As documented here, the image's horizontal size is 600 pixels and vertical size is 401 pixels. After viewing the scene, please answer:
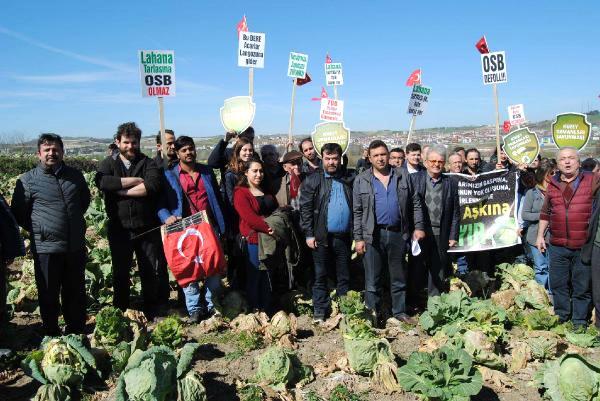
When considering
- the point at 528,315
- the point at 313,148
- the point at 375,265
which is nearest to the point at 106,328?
the point at 375,265

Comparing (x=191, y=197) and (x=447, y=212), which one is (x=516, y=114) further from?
(x=191, y=197)

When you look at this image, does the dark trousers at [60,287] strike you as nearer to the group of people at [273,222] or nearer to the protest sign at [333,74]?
the group of people at [273,222]

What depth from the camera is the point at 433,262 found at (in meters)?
6.60

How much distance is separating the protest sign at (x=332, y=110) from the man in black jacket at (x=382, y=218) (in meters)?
4.62

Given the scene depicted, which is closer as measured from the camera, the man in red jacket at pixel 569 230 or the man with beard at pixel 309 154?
the man in red jacket at pixel 569 230

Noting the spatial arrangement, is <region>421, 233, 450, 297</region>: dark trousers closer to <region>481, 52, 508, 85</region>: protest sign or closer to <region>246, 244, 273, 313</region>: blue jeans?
<region>246, 244, 273, 313</region>: blue jeans

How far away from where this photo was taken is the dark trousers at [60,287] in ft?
17.4

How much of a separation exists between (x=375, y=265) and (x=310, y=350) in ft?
4.59

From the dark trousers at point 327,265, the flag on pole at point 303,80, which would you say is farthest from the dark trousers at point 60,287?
the flag on pole at point 303,80

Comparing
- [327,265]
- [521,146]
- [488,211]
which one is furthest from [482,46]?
[327,265]

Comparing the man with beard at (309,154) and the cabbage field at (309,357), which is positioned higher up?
the man with beard at (309,154)

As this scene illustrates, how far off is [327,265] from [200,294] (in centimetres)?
177

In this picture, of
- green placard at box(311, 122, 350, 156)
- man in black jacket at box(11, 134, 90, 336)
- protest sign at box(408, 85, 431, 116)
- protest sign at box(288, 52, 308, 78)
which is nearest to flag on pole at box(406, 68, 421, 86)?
protest sign at box(408, 85, 431, 116)

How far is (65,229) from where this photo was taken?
5270mm
